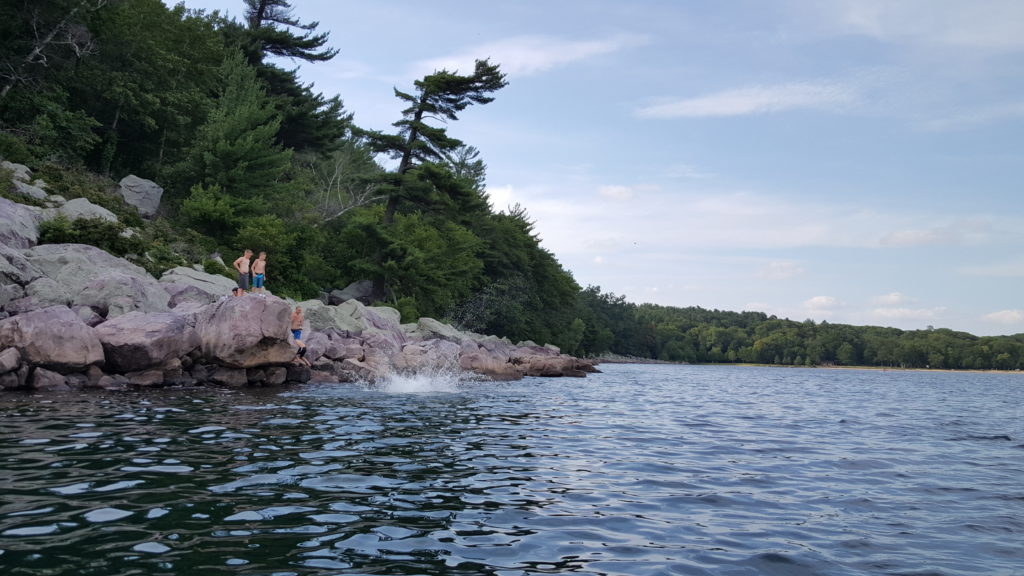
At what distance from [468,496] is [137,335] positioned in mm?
12301

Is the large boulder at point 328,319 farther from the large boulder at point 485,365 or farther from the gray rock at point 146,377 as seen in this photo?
the gray rock at point 146,377

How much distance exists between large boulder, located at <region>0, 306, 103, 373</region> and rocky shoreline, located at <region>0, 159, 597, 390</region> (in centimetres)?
2

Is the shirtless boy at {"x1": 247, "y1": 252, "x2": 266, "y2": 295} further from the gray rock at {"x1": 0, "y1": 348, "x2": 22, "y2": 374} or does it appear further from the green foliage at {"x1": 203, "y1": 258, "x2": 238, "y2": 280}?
the green foliage at {"x1": 203, "y1": 258, "x2": 238, "y2": 280}

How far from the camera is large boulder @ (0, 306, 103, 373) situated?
14484 mm

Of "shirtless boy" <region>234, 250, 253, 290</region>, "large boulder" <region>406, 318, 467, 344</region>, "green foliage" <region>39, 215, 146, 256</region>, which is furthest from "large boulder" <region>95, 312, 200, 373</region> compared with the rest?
"large boulder" <region>406, 318, 467, 344</region>

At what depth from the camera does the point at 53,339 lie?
14.7 meters

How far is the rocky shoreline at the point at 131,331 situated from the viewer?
14.8 m

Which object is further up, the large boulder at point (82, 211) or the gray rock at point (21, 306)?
the large boulder at point (82, 211)

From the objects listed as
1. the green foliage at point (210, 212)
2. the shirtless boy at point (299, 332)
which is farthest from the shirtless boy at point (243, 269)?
the green foliage at point (210, 212)

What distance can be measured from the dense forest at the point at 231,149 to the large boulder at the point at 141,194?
91 centimetres

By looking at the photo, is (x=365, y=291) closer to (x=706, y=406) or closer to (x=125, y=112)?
(x=125, y=112)

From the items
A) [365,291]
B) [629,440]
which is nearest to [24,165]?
[365,291]

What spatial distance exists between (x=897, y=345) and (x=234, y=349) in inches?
5412

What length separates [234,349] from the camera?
1762cm
